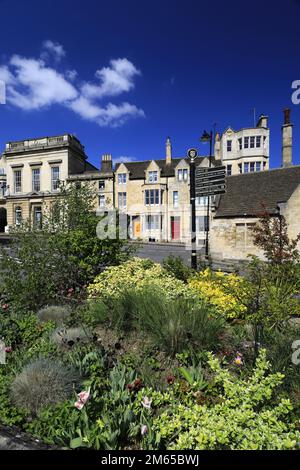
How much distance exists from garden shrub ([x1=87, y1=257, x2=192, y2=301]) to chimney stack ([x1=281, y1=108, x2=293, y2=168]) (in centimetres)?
2899

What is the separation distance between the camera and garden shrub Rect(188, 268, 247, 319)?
16.9 feet

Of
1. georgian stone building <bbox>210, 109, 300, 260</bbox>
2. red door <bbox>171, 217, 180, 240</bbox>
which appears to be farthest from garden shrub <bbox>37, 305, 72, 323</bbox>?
red door <bbox>171, 217, 180, 240</bbox>

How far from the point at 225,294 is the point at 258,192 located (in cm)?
1799

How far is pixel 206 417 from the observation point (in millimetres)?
2332

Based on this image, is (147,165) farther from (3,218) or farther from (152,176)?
(3,218)

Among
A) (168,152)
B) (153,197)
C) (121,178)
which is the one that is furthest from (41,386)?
(168,152)

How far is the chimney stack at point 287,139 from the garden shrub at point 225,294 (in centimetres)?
2871

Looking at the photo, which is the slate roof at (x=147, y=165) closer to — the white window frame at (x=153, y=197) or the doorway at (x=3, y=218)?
the white window frame at (x=153, y=197)

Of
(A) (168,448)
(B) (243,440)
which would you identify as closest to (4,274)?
(A) (168,448)

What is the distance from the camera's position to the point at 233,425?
224 cm

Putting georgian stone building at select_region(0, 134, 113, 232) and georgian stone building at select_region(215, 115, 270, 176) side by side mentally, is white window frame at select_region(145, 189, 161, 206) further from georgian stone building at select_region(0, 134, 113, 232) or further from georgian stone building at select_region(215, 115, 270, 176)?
georgian stone building at select_region(215, 115, 270, 176)

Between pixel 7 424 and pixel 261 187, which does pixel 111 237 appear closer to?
pixel 7 424
